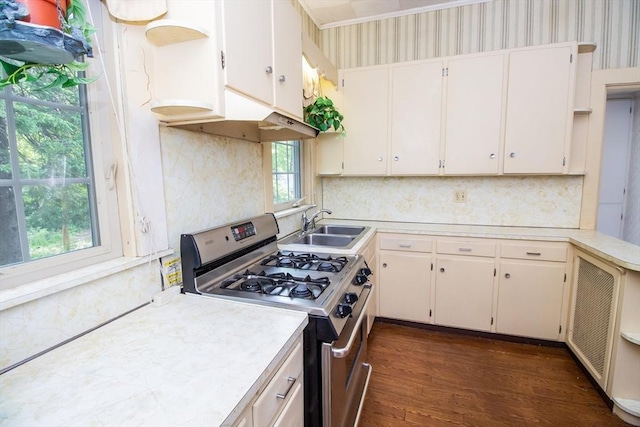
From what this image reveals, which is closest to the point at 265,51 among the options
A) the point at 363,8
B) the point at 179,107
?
the point at 179,107

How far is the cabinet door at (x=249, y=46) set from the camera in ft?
3.84

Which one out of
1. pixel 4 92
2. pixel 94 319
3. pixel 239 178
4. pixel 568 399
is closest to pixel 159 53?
pixel 4 92

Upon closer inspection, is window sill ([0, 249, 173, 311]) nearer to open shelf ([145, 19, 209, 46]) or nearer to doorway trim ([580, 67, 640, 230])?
open shelf ([145, 19, 209, 46])

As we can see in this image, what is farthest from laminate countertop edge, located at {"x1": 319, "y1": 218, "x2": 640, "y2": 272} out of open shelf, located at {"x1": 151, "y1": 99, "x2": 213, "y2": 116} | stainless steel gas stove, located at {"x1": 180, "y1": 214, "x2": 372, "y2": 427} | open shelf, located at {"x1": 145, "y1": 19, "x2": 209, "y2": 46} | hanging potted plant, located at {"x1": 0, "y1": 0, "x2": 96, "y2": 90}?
hanging potted plant, located at {"x1": 0, "y1": 0, "x2": 96, "y2": 90}

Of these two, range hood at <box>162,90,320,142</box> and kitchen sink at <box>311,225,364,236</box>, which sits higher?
range hood at <box>162,90,320,142</box>

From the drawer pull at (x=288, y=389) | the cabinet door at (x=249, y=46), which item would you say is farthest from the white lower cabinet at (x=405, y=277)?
the drawer pull at (x=288, y=389)

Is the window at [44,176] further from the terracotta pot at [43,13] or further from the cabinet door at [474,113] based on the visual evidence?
the cabinet door at [474,113]

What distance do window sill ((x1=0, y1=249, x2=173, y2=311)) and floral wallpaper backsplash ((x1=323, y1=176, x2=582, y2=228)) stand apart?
2.24 m

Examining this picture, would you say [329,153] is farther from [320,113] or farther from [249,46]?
[249,46]

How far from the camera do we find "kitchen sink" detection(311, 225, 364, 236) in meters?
2.74

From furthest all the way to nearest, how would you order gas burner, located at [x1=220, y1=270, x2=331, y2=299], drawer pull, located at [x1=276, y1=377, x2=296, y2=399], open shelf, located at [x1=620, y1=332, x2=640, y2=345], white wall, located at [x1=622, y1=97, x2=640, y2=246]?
white wall, located at [x1=622, y1=97, x2=640, y2=246]
open shelf, located at [x1=620, y1=332, x2=640, y2=345]
gas burner, located at [x1=220, y1=270, x2=331, y2=299]
drawer pull, located at [x1=276, y1=377, x2=296, y2=399]

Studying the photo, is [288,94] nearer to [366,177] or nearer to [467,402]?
[366,177]

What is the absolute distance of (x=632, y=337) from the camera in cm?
169

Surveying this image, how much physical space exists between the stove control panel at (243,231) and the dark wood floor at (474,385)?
119 centimetres
